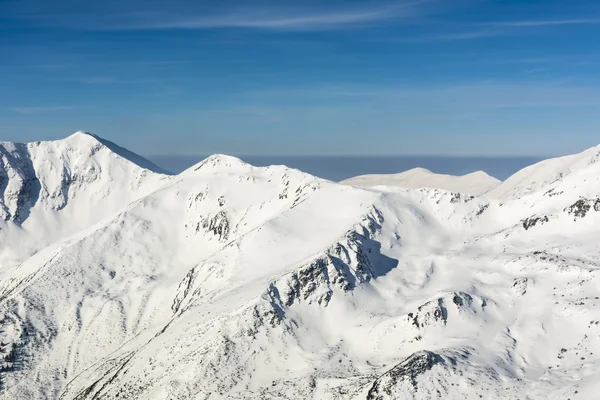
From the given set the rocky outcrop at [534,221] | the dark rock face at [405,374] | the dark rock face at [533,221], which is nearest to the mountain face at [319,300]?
the dark rock face at [405,374]

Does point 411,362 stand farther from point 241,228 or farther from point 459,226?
point 241,228

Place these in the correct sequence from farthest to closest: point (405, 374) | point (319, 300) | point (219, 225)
A: point (219, 225), point (319, 300), point (405, 374)

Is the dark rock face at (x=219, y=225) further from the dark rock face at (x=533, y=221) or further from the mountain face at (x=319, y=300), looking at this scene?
the dark rock face at (x=533, y=221)

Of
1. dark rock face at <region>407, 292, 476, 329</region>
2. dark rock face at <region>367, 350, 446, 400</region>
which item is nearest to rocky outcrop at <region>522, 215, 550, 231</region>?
dark rock face at <region>407, 292, 476, 329</region>

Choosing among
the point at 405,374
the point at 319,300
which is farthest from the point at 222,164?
the point at 405,374

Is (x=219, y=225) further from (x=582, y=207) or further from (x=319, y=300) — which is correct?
(x=582, y=207)

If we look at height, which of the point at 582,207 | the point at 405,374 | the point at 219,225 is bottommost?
the point at 405,374

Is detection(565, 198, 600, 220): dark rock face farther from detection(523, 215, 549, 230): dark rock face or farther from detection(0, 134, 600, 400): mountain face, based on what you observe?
detection(523, 215, 549, 230): dark rock face
